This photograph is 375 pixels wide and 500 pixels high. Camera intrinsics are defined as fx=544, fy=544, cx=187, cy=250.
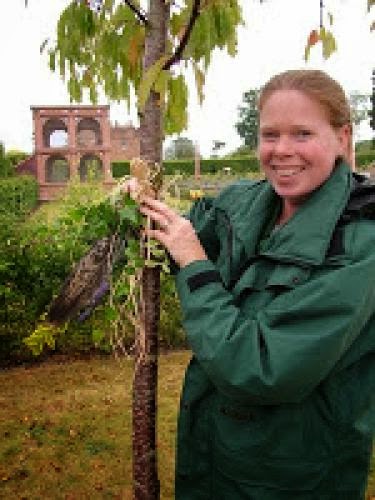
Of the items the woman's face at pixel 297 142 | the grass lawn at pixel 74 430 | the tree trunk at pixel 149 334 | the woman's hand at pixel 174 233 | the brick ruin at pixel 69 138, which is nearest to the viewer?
the woman's face at pixel 297 142

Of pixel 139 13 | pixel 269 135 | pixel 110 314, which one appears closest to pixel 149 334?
pixel 110 314

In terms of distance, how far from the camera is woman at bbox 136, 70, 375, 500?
1.41 meters

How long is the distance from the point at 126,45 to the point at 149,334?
1260mm

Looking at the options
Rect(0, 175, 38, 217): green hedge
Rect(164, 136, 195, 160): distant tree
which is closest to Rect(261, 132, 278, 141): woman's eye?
Rect(0, 175, 38, 217): green hedge

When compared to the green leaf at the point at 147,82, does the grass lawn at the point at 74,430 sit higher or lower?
lower

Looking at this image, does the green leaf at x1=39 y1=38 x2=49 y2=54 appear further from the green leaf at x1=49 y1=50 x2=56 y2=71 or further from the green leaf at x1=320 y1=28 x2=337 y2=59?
the green leaf at x1=320 y1=28 x2=337 y2=59

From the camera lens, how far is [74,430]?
165 inches

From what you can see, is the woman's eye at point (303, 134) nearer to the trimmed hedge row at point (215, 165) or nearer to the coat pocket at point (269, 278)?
the coat pocket at point (269, 278)

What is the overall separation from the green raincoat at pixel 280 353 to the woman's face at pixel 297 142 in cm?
6

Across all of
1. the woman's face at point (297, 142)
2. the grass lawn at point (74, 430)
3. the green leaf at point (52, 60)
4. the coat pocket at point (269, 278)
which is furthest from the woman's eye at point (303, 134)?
the grass lawn at point (74, 430)

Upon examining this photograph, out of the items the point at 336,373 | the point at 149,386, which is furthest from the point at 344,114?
the point at 149,386

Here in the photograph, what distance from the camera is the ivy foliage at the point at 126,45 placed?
2184mm

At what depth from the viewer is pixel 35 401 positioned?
481 cm

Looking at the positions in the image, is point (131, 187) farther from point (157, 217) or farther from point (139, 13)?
point (139, 13)
